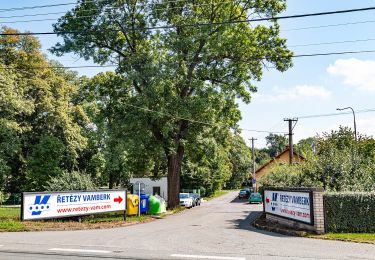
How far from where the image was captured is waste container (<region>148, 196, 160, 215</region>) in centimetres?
2614

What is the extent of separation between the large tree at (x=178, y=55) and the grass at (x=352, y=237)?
50.5ft

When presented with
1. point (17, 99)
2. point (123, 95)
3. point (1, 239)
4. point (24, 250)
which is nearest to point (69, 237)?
point (1, 239)

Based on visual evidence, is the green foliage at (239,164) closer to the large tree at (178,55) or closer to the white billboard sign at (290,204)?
the large tree at (178,55)

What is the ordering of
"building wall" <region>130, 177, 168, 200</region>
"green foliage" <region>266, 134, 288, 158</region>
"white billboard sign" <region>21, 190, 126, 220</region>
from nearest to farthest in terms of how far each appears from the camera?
1. "white billboard sign" <region>21, 190, 126, 220</region>
2. "building wall" <region>130, 177, 168, 200</region>
3. "green foliage" <region>266, 134, 288, 158</region>

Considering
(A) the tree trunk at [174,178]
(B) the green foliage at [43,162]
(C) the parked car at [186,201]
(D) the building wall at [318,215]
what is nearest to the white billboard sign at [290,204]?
(D) the building wall at [318,215]

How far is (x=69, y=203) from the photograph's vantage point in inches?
749

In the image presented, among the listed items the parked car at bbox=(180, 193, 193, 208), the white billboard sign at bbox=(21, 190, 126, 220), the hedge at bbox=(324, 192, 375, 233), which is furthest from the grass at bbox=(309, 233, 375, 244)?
the parked car at bbox=(180, 193, 193, 208)

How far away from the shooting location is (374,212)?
15203mm

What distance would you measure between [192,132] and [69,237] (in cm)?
1739

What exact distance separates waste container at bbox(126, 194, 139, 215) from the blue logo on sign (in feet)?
19.8

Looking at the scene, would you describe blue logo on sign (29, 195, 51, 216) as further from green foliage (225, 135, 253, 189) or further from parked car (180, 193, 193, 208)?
green foliage (225, 135, 253, 189)

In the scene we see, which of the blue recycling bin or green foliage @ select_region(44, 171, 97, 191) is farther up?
green foliage @ select_region(44, 171, 97, 191)

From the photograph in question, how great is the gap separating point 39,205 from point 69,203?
1.54 metres

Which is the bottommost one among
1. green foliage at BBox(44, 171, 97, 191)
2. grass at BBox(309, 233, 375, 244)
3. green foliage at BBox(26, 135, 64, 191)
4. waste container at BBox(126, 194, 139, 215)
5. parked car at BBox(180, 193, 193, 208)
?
parked car at BBox(180, 193, 193, 208)
